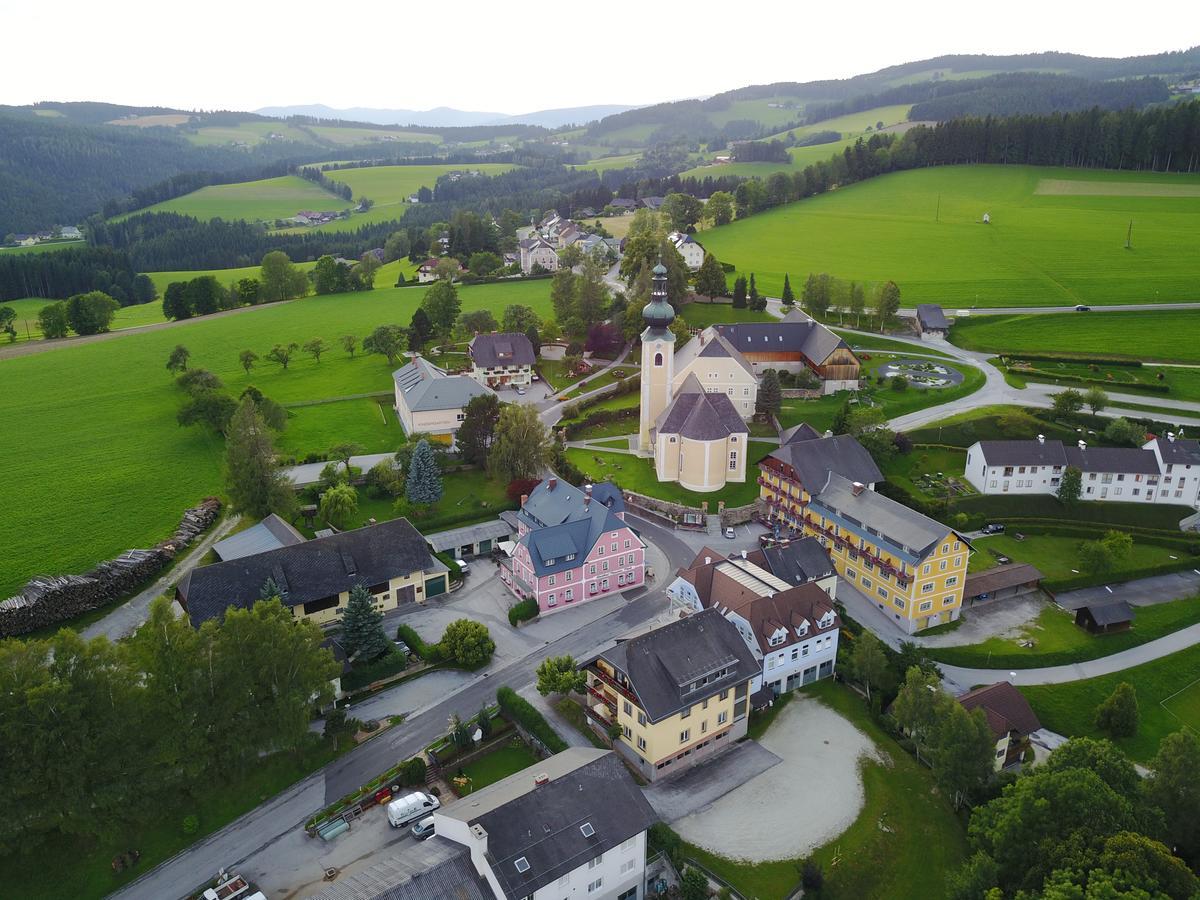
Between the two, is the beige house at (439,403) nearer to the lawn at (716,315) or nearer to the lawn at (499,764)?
the lawn at (716,315)

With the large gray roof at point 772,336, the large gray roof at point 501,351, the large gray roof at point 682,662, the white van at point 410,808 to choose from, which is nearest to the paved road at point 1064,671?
the large gray roof at point 682,662

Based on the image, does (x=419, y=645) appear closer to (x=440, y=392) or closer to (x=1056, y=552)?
(x=440, y=392)

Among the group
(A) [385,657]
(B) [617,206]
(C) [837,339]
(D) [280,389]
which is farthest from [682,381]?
(B) [617,206]

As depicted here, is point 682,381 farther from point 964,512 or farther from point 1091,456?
point 1091,456

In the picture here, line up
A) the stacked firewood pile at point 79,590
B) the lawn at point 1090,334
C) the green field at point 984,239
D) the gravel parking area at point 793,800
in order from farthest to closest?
the green field at point 984,239, the lawn at point 1090,334, the stacked firewood pile at point 79,590, the gravel parking area at point 793,800

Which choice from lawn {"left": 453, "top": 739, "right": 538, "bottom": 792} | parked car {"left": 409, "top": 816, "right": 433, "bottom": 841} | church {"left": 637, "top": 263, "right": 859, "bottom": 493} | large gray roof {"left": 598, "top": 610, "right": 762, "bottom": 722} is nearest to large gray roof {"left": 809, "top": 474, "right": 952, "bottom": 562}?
church {"left": 637, "top": 263, "right": 859, "bottom": 493}
